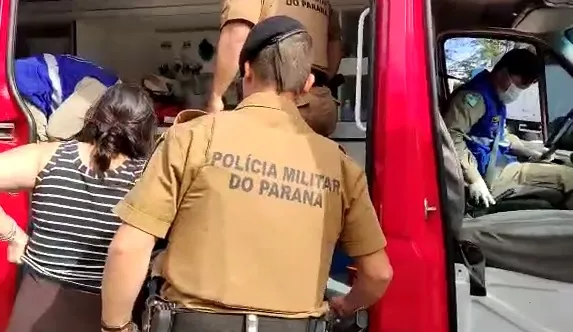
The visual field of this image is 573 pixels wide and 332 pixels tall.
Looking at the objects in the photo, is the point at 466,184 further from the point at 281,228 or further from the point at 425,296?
the point at 281,228

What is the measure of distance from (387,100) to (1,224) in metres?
1.12

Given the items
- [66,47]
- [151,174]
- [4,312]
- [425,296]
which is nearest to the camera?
[151,174]

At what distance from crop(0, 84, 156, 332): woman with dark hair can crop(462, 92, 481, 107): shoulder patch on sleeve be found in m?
1.20

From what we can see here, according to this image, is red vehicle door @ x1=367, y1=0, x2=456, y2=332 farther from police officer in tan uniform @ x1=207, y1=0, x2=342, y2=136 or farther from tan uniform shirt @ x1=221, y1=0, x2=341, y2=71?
tan uniform shirt @ x1=221, y1=0, x2=341, y2=71

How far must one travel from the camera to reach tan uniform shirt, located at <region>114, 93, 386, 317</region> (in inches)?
69.6

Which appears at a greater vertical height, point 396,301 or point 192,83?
point 192,83

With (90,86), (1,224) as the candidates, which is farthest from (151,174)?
(90,86)

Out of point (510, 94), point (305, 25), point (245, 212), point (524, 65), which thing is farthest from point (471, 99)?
point (245, 212)

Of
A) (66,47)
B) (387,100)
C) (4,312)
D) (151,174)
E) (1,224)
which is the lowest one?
(4,312)

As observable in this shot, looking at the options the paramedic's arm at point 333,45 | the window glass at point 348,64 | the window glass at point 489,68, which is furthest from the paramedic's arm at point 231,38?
the window glass at point 489,68

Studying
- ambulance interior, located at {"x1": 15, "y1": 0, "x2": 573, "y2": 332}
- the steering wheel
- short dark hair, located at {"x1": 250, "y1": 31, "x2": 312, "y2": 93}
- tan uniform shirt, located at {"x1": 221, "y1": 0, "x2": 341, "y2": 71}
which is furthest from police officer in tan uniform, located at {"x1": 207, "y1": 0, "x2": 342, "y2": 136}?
the steering wheel

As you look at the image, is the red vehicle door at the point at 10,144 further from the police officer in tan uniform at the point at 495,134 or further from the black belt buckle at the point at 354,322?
the police officer in tan uniform at the point at 495,134

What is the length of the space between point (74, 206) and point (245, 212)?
71cm

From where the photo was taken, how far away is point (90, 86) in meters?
3.22
